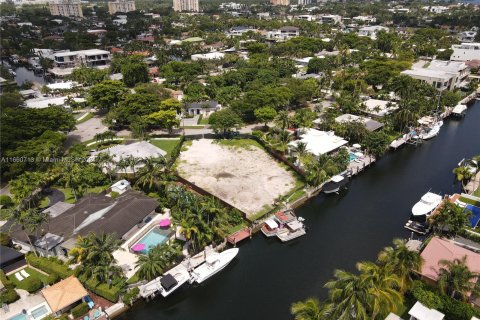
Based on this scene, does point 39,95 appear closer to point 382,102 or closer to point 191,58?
point 191,58

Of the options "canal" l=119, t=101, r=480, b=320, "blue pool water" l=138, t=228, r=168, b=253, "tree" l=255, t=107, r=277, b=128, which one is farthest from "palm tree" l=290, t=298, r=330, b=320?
"tree" l=255, t=107, r=277, b=128

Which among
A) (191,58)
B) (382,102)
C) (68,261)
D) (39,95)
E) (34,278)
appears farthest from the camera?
(191,58)

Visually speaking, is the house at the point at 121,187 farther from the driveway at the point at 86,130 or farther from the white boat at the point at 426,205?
the white boat at the point at 426,205

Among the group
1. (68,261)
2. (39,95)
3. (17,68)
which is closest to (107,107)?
(39,95)

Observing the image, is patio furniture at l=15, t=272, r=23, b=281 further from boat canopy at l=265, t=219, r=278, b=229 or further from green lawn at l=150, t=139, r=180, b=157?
green lawn at l=150, t=139, r=180, b=157

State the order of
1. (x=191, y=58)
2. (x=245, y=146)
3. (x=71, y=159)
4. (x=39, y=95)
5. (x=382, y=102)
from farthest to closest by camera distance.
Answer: (x=191, y=58)
(x=39, y=95)
(x=382, y=102)
(x=245, y=146)
(x=71, y=159)

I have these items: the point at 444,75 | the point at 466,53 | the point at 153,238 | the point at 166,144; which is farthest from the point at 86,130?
the point at 466,53

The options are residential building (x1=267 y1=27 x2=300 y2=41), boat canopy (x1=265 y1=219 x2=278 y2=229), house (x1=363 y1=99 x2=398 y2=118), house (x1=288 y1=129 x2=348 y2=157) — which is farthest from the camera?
residential building (x1=267 y1=27 x2=300 y2=41)
